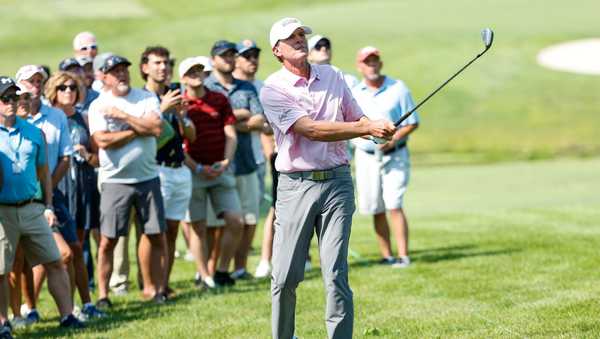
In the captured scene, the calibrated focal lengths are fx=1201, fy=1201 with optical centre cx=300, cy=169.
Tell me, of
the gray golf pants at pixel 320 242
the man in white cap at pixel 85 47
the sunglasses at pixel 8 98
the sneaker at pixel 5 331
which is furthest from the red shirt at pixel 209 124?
the gray golf pants at pixel 320 242

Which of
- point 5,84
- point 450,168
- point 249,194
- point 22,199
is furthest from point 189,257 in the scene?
point 450,168

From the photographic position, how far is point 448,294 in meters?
11.0

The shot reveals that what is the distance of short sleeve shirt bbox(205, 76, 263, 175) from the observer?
42.7ft

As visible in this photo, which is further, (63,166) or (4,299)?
(63,166)

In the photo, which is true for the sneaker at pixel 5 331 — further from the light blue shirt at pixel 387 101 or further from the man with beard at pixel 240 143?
the light blue shirt at pixel 387 101

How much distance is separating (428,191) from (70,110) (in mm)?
14245

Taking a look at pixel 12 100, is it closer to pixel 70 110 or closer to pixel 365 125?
pixel 70 110

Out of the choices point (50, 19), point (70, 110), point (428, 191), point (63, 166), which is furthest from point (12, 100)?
point (50, 19)

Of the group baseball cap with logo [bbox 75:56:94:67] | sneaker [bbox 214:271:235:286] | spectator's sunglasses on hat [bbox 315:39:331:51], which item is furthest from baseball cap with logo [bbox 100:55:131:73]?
spectator's sunglasses on hat [bbox 315:39:331:51]

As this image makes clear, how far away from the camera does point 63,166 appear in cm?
1048

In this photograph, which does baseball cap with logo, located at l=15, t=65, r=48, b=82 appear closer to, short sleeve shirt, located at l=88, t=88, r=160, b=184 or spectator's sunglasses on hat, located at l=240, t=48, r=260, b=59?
short sleeve shirt, located at l=88, t=88, r=160, b=184

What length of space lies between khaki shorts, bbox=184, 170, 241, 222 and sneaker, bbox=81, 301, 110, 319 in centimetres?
187

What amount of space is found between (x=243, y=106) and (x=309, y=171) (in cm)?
502

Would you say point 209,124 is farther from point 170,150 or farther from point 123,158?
point 123,158
